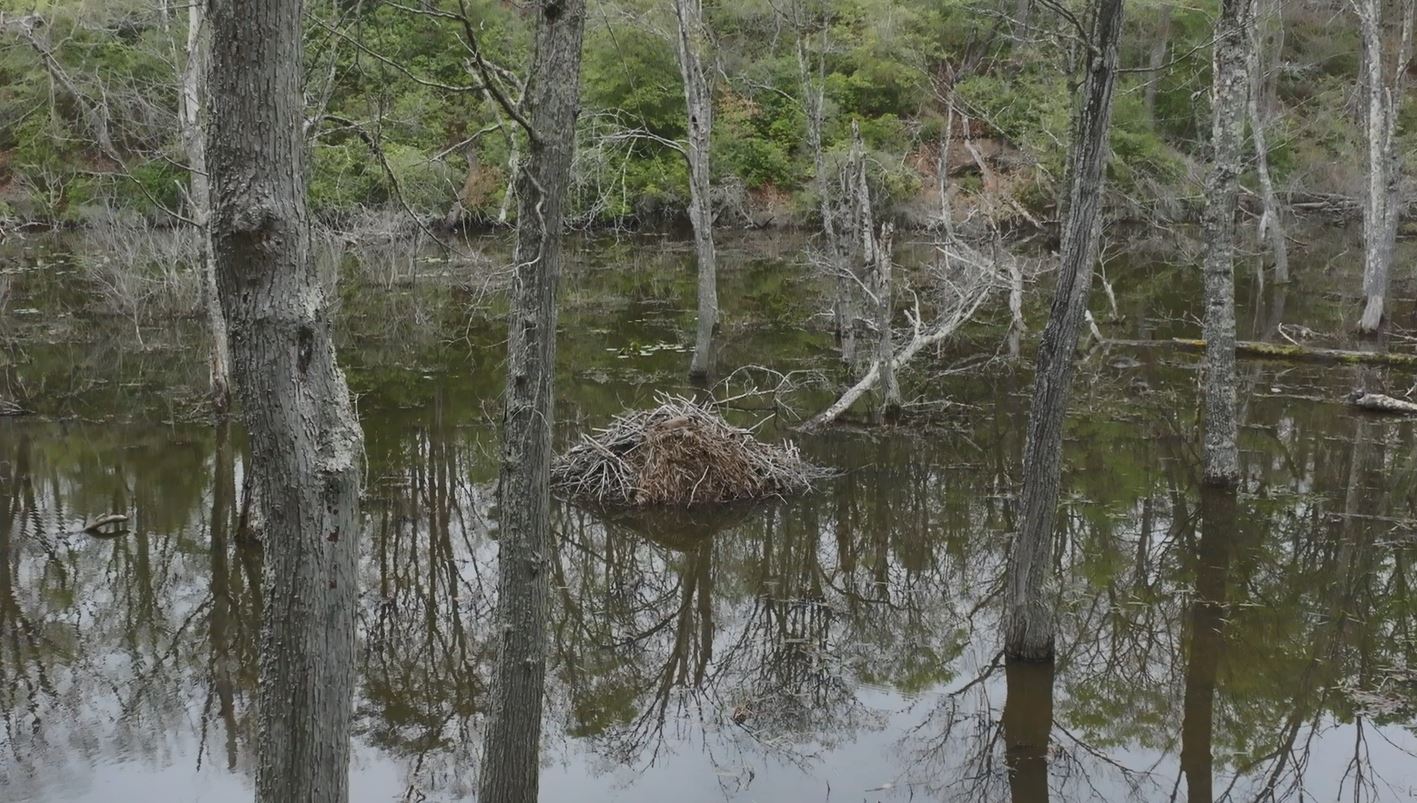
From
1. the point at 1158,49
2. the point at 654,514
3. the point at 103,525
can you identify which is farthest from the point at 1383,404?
the point at 1158,49

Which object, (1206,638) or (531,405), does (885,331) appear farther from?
(531,405)

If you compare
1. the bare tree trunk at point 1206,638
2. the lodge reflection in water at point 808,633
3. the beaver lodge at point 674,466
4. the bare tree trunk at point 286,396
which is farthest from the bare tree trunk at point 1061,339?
the bare tree trunk at point 286,396

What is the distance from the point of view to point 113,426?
13102mm

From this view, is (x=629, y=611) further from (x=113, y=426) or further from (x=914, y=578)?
(x=113, y=426)

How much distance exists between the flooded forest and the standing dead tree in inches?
0.8

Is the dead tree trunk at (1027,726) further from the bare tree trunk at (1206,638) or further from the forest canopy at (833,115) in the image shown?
the forest canopy at (833,115)

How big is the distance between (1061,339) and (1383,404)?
9.35m

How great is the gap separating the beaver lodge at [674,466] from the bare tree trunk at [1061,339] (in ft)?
13.3

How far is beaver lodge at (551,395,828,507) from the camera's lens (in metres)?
10.5

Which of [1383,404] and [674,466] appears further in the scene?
[1383,404]

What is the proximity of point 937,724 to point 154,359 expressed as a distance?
15001mm

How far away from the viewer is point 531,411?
188 inches

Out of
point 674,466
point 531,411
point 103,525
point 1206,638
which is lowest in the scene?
point 1206,638

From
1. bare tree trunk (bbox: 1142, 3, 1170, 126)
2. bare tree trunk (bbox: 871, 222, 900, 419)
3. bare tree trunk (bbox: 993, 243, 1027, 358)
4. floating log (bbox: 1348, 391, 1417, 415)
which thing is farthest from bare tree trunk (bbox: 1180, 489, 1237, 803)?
bare tree trunk (bbox: 1142, 3, 1170, 126)
